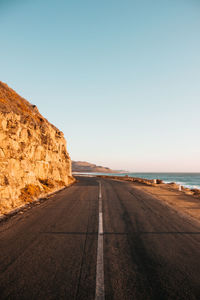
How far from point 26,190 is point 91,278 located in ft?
33.4

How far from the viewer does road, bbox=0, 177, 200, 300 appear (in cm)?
307

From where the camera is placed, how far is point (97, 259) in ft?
13.5

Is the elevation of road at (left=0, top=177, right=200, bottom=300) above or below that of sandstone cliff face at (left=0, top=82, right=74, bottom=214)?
below

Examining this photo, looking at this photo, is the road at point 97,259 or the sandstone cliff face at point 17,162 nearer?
the road at point 97,259

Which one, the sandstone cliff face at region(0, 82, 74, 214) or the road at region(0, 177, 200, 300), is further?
the sandstone cliff face at region(0, 82, 74, 214)

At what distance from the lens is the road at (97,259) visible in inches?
121

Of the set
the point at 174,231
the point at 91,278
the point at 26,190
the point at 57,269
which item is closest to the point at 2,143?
the point at 26,190

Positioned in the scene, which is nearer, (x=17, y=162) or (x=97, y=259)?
(x=97, y=259)

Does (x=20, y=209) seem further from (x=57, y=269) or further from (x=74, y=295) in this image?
(x=74, y=295)

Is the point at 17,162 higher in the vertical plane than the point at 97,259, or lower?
higher

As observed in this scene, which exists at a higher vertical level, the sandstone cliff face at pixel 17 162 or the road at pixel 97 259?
the sandstone cliff face at pixel 17 162

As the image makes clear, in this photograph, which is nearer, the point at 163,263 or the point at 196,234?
the point at 163,263

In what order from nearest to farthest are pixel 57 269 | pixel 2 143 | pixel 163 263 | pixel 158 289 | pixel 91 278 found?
1. pixel 158 289
2. pixel 91 278
3. pixel 57 269
4. pixel 163 263
5. pixel 2 143

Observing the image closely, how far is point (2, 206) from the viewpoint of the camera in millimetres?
8516
